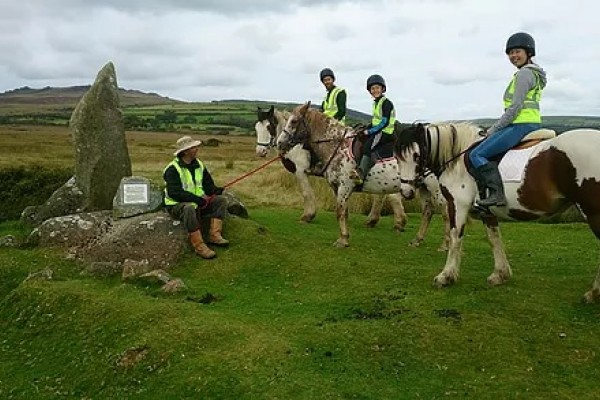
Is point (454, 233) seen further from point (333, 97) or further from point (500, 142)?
point (333, 97)

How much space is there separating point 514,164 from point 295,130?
601 cm

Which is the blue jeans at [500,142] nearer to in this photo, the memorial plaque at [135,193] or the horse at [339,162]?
the horse at [339,162]

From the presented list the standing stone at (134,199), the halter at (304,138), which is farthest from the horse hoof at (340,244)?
the standing stone at (134,199)

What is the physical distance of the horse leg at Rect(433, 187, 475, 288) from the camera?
9.62 metres

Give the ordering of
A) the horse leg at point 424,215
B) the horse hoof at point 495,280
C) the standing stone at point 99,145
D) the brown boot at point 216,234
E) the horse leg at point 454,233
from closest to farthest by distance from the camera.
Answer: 1. the horse leg at point 454,233
2. the horse hoof at point 495,280
3. the brown boot at point 216,234
4. the horse leg at point 424,215
5. the standing stone at point 99,145

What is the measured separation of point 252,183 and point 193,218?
1418 cm

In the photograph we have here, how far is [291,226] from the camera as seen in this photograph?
49.1ft

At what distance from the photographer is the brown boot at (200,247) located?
1174 centimetres

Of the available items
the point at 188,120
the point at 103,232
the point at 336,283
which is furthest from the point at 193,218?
the point at 188,120

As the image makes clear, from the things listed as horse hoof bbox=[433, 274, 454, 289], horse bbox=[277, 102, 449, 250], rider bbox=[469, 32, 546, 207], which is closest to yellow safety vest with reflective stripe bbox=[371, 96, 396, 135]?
horse bbox=[277, 102, 449, 250]

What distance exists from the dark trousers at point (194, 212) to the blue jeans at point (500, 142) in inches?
208

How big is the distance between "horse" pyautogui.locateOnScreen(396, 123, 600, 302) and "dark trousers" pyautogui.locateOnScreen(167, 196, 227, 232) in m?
3.97

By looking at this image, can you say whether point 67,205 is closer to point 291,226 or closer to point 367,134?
point 291,226

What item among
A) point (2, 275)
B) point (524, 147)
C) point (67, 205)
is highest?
point (524, 147)
